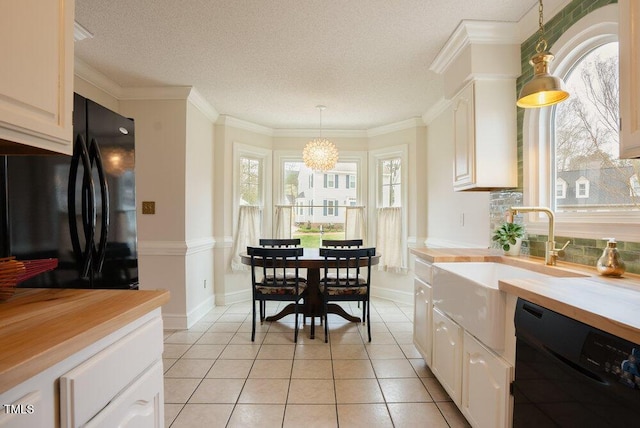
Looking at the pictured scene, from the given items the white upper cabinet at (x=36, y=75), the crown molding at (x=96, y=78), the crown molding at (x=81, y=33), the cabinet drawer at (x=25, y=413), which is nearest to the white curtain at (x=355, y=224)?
the crown molding at (x=96, y=78)

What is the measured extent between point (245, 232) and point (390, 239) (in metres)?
1.99

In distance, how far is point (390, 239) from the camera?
4.56 meters

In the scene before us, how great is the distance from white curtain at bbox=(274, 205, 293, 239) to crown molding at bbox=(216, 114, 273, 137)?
111 centimetres

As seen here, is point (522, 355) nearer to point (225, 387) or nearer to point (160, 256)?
point (225, 387)

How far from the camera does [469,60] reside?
7.71 ft

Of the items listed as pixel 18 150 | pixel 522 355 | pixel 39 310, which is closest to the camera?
pixel 39 310

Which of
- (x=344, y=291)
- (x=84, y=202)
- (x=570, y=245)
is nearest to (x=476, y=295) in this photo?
(x=570, y=245)

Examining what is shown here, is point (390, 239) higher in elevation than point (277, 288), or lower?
higher

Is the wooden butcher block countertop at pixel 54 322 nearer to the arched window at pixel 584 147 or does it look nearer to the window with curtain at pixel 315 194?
the arched window at pixel 584 147

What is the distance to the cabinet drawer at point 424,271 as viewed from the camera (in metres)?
2.27

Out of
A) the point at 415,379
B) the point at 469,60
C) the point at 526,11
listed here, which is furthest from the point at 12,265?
the point at 526,11

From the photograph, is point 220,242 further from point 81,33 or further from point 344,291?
point 81,33

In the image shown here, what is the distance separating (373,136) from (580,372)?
4198 mm

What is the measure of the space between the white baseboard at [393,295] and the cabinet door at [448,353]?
7.16 ft
